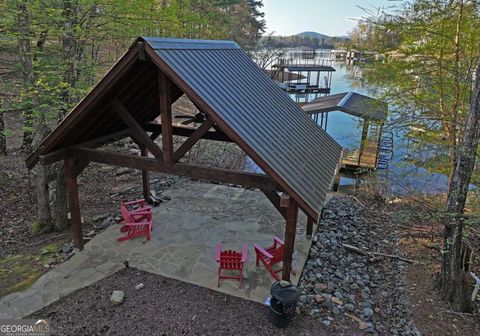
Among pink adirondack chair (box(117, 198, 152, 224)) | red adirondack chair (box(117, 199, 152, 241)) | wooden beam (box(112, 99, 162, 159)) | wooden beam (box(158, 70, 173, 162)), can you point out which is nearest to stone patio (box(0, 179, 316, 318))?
red adirondack chair (box(117, 199, 152, 241))

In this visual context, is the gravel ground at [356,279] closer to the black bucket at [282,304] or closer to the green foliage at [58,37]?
the black bucket at [282,304]

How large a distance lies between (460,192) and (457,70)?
3235 millimetres

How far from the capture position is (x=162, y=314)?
505cm

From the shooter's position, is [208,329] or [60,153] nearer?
[208,329]

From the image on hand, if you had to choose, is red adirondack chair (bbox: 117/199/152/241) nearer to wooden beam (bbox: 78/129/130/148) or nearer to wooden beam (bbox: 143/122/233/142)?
wooden beam (bbox: 78/129/130/148)

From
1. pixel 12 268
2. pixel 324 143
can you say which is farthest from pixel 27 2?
pixel 324 143

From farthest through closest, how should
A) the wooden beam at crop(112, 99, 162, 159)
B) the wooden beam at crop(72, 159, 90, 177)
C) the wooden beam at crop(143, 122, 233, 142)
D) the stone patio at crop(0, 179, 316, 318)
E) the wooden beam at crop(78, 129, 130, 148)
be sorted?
the wooden beam at crop(143, 122, 233, 142) < the wooden beam at crop(78, 129, 130, 148) < the wooden beam at crop(72, 159, 90, 177) < the stone patio at crop(0, 179, 316, 318) < the wooden beam at crop(112, 99, 162, 159)

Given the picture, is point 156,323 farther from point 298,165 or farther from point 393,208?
point 393,208

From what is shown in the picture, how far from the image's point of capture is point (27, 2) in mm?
6434

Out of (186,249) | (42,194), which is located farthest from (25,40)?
(186,249)

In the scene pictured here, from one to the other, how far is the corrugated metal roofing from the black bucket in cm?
132

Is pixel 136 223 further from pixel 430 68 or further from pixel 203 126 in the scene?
pixel 430 68

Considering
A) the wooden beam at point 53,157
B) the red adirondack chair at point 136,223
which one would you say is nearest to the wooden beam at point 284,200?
the red adirondack chair at point 136,223

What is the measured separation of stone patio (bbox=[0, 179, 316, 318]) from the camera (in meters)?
5.65
